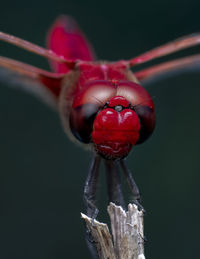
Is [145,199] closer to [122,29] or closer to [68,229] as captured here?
[68,229]

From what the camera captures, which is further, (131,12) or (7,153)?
(131,12)

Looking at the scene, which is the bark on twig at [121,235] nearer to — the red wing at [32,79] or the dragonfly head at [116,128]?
the dragonfly head at [116,128]

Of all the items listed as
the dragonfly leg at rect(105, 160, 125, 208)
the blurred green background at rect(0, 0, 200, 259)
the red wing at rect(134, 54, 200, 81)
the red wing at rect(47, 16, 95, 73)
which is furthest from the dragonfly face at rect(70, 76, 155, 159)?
the blurred green background at rect(0, 0, 200, 259)

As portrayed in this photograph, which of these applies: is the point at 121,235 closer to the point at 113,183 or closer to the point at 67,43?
the point at 113,183

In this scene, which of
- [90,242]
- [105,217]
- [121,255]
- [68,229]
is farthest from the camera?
[68,229]

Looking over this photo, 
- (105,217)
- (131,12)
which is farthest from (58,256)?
(131,12)
